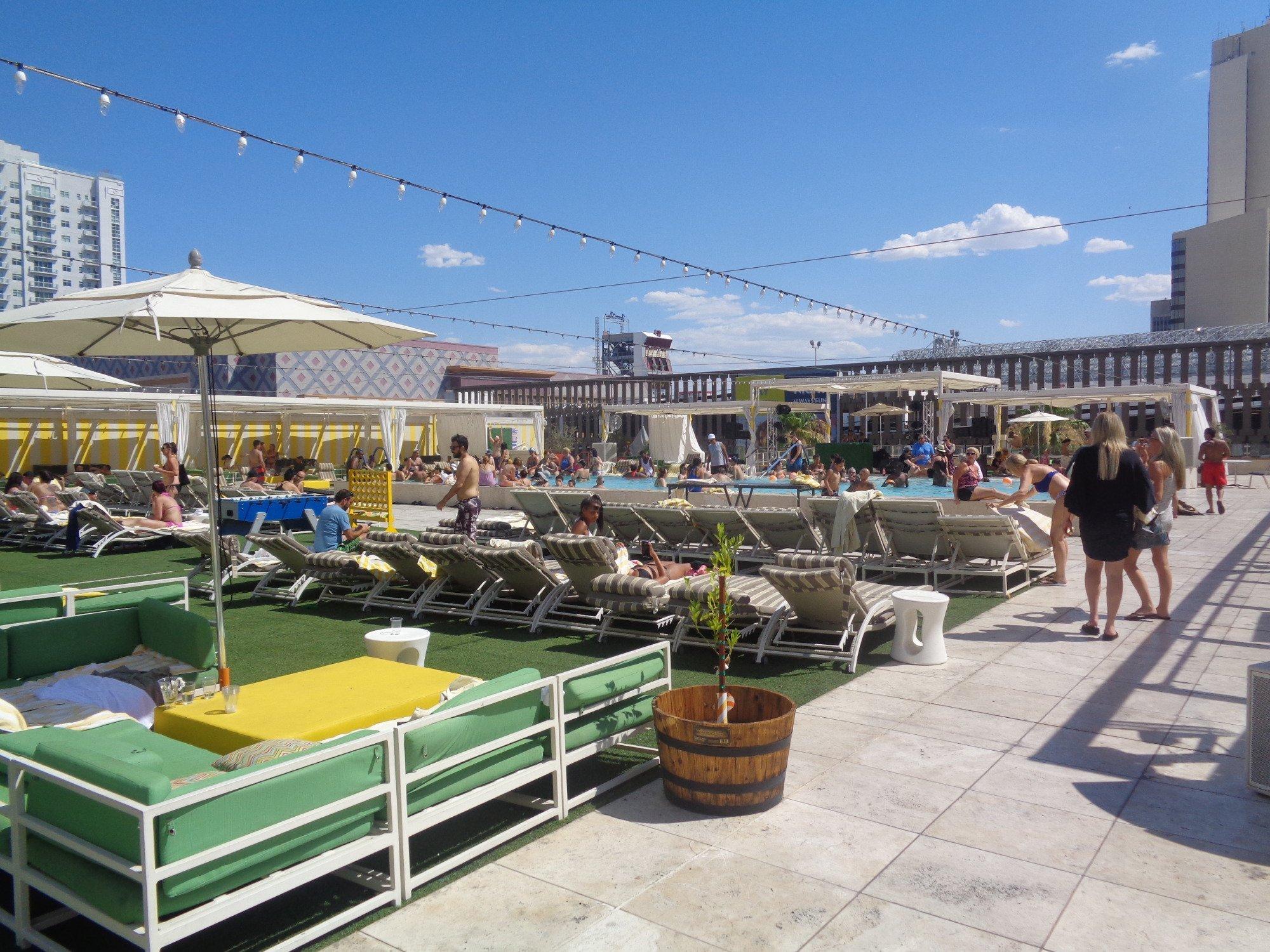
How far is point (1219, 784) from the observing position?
143 inches

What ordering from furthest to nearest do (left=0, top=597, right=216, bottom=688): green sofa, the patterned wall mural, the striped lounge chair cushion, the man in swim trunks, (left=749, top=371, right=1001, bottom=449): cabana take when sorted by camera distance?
1. the patterned wall mural
2. (left=749, top=371, right=1001, bottom=449): cabana
3. the man in swim trunks
4. the striped lounge chair cushion
5. (left=0, top=597, right=216, bottom=688): green sofa

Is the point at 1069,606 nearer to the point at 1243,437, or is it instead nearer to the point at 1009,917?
the point at 1009,917

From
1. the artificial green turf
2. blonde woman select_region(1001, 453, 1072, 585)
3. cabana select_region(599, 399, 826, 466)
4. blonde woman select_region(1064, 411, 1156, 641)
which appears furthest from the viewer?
cabana select_region(599, 399, 826, 466)

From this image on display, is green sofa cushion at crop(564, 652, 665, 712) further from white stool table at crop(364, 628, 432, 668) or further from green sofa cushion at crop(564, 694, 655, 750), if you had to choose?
white stool table at crop(364, 628, 432, 668)

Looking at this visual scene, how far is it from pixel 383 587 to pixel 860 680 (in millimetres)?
4368

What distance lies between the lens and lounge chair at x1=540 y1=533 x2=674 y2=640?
6051 millimetres

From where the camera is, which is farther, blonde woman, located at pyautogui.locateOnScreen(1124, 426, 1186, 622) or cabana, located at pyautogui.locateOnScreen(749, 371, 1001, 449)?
cabana, located at pyautogui.locateOnScreen(749, 371, 1001, 449)

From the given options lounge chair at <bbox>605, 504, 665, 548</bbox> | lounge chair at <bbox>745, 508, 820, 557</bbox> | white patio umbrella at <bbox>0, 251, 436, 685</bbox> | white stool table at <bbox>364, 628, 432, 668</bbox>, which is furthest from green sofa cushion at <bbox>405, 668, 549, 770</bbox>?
lounge chair at <bbox>605, 504, 665, 548</bbox>

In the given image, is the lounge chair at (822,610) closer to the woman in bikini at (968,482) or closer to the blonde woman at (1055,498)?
the blonde woman at (1055,498)

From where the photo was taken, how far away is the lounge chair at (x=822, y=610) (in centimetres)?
531

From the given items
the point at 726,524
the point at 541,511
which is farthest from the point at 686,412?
the point at 726,524

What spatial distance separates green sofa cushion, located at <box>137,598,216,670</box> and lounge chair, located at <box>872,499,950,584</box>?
5758 millimetres

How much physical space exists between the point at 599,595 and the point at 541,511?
483 centimetres

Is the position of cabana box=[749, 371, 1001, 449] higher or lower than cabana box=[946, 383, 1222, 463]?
higher
